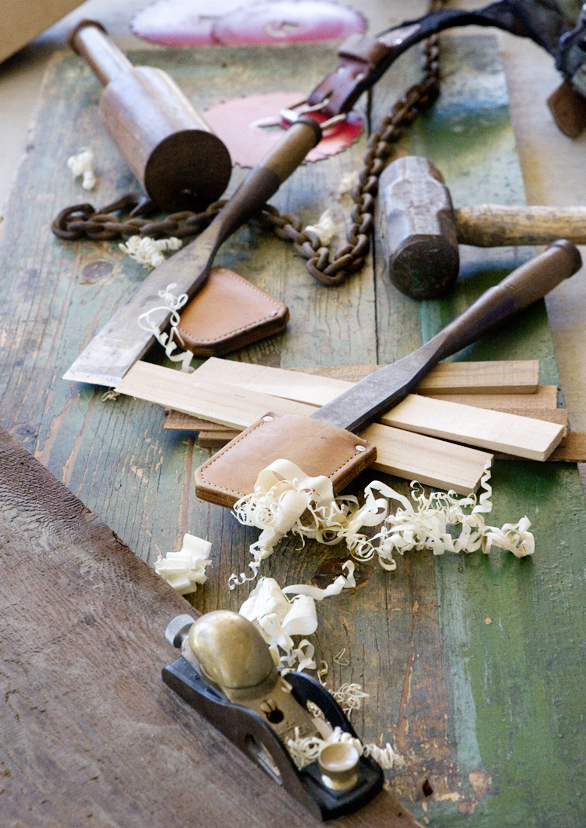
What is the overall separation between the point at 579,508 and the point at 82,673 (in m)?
1.02

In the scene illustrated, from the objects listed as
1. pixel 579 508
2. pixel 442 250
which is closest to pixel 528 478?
pixel 579 508

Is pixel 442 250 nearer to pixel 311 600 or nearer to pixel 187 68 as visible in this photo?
pixel 311 600

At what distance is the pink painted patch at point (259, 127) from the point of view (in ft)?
9.87

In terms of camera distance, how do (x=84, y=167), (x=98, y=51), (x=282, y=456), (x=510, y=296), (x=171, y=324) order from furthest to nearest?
(x=98, y=51) < (x=84, y=167) < (x=171, y=324) < (x=510, y=296) < (x=282, y=456)

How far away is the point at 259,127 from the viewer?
10.4ft

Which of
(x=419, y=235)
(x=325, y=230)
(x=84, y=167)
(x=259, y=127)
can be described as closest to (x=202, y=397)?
(x=419, y=235)

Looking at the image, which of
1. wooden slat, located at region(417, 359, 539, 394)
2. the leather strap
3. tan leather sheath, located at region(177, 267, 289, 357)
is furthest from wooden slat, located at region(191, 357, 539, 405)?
the leather strap

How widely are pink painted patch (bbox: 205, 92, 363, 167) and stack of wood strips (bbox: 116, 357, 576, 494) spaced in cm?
129

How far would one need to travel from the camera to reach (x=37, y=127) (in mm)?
3234

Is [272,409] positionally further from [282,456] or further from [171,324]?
[171,324]

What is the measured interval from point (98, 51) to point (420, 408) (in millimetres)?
2305

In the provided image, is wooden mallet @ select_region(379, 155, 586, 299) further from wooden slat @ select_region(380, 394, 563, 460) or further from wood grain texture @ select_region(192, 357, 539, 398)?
wooden slat @ select_region(380, 394, 563, 460)

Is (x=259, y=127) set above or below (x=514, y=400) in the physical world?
above

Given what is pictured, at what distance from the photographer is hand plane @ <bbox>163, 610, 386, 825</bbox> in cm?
104
